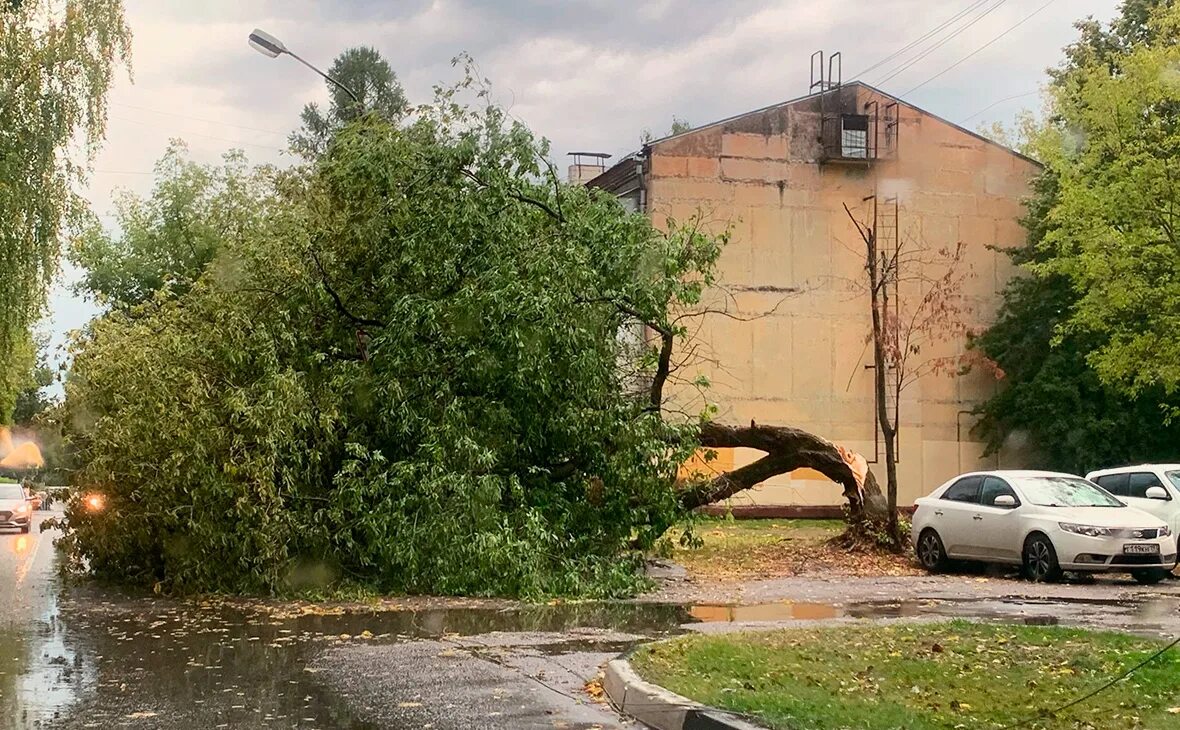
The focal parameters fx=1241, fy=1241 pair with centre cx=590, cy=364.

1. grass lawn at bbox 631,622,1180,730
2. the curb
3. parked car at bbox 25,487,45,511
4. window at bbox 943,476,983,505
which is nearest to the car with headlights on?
parked car at bbox 25,487,45,511

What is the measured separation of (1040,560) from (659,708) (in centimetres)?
1125

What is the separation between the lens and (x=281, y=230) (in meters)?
16.8

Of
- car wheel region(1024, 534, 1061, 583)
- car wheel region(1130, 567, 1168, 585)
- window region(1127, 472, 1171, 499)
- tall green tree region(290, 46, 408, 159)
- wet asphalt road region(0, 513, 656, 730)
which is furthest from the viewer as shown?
tall green tree region(290, 46, 408, 159)

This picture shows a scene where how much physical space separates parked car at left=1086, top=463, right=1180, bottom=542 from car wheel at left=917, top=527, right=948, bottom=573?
9.75ft

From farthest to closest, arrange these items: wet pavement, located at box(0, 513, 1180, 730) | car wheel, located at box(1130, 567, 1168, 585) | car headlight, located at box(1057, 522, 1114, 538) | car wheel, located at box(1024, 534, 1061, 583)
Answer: car wheel, located at box(1130, 567, 1168, 585), car wheel, located at box(1024, 534, 1061, 583), car headlight, located at box(1057, 522, 1114, 538), wet pavement, located at box(0, 513, 1180, 730)

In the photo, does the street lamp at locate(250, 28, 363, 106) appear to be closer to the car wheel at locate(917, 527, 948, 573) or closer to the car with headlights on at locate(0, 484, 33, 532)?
the car wheel at locate(917, 527, 948, 573)

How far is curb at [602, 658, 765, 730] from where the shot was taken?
277 inches

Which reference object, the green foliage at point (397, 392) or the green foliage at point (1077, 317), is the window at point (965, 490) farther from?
the green foliage at point (1077, 317)

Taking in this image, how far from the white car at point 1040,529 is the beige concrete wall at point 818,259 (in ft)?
54.9

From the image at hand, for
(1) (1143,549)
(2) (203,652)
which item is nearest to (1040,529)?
(1) (1143,549)

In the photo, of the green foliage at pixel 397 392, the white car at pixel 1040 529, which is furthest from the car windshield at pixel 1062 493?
the green foliage at pixel 397 392

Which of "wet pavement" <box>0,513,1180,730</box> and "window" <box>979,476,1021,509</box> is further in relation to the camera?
"window" <box>979,476,1021,509</box>

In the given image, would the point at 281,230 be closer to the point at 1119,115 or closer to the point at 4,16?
the point at 4,16

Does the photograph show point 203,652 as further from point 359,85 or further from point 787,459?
point 359,85
